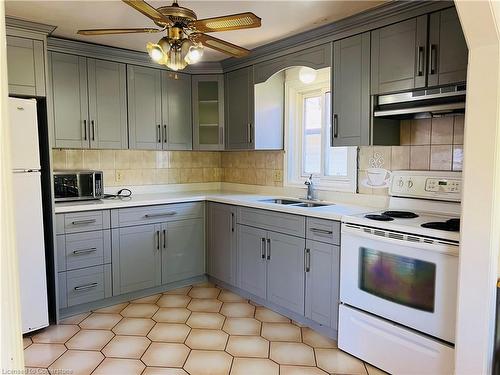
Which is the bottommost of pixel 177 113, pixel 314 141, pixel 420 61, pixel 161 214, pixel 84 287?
pixel 84 287

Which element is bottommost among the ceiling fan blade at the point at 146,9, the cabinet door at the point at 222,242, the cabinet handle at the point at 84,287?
the cabinet handle at the point at 84,287

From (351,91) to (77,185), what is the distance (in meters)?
2.41

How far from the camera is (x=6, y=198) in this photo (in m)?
0.59

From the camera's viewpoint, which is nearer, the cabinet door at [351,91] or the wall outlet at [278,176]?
the cabinet door at [351,91]

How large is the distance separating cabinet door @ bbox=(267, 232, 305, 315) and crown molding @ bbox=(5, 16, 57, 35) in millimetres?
2325

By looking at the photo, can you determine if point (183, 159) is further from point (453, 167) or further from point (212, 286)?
point (453, 167)

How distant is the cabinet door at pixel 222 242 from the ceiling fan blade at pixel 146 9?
6.21 ft

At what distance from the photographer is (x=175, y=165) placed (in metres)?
4.24

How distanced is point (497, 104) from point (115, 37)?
2.86 metres

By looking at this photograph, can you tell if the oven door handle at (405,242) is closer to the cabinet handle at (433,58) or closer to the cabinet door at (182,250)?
the cabinet handle at (433,58)

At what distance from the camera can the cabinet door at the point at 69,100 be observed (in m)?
3.15

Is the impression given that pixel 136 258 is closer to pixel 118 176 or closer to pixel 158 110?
pixel 118 176

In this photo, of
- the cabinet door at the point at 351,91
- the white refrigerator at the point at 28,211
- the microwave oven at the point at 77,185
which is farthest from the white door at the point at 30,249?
the cabinet door at the point at 351,91

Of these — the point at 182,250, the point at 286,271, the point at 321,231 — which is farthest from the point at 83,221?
the point at 321,231
